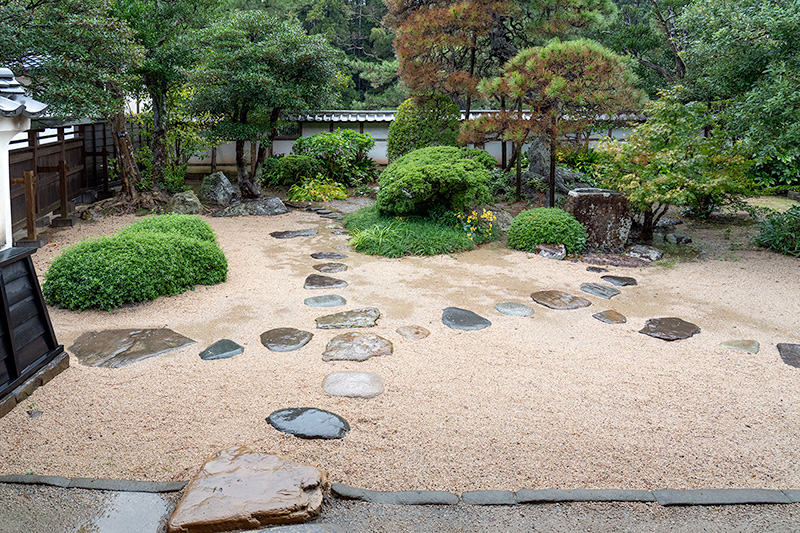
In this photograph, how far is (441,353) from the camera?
16.4 feet

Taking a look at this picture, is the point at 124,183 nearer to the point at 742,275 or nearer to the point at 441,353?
the point at 441,353

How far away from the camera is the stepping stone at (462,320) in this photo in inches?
224

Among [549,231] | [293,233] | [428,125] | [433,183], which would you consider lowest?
[293,233]

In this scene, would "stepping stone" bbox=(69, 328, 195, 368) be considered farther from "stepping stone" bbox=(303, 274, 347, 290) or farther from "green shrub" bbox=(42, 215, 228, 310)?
"stepping stone" bbox=(303, 274, 347, 290)

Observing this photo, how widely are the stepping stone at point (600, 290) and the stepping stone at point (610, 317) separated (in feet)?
2.13

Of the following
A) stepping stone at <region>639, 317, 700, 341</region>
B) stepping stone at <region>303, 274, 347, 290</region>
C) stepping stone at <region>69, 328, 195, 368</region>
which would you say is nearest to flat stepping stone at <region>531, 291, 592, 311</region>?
stepping stone at <region>639, 317, 700, 341</region>

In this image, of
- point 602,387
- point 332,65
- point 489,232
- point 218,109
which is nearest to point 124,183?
point 218,109

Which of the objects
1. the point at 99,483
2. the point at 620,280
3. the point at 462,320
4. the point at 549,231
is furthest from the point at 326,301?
the point at 549,231

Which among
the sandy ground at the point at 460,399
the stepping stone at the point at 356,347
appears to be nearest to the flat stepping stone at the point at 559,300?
the sandy ground at the point at 460,399

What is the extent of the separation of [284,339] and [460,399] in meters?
1.85

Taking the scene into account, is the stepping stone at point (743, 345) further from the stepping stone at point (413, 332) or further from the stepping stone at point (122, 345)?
the stepping stone at point (122, 345)

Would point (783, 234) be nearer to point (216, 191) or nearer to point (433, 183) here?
point (433, 183)

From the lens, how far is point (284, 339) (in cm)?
523

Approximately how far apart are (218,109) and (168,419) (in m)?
9.01
